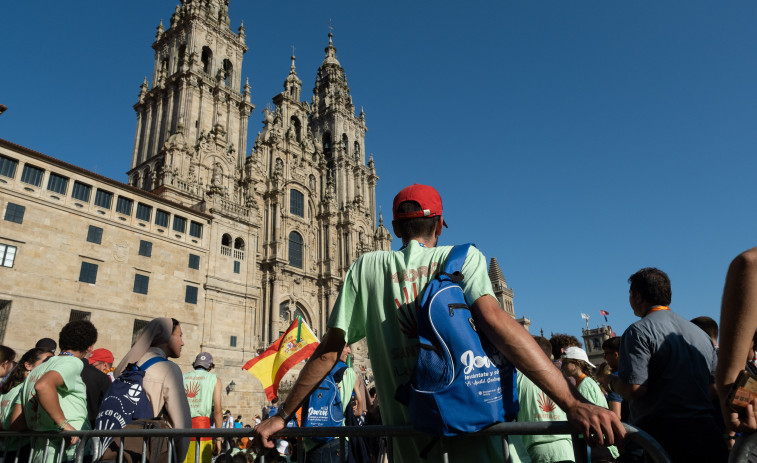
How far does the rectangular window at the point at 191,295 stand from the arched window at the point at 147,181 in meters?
9.95

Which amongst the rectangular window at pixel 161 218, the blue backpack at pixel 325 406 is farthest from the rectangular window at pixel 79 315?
the blue backpack at pixel 325 406

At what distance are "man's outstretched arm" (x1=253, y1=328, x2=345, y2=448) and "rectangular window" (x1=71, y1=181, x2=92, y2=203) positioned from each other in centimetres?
2451

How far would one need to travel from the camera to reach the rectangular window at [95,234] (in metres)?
22.8

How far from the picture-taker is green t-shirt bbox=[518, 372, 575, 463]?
421 centimetres

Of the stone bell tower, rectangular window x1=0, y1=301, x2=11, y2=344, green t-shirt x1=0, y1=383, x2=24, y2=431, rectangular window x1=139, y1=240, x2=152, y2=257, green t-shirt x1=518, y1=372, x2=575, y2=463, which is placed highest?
the stone bell tower

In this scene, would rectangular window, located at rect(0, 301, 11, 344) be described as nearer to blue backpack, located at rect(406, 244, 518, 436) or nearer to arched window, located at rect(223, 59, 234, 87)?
blue backpack, located at rect(406, 244, 518, 436)

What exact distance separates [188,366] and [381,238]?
81.4ft

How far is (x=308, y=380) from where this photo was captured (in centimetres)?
266

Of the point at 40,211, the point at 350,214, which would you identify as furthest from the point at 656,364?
the point at 350,214

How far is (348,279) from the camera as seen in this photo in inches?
114

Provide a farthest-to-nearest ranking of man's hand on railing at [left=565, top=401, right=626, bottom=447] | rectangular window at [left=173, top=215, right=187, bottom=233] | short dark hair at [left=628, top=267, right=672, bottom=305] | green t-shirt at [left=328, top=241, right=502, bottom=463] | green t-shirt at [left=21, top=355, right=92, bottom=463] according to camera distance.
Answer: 1. rectangular window at [left=173, top=215, right=187, bottom=233]
2. green t-shirt at [left=21, top=355, right=92, bottom=463]
3. short dark hair at [left=628, top=267, right=672, bottom=305]
4. green t-shirt at [left=328, top=241, right=502, bottom=463]
5. man's hand on railing at [left=565, top=401, right=626, bottom=447]

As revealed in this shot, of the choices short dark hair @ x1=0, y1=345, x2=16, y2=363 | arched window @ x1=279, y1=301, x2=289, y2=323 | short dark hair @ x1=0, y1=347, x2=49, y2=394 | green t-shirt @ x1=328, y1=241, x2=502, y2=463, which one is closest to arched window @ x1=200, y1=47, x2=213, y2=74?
arched window @ x1=279, y1=301, x2=289, y2=323

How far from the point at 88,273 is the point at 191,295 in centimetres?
539

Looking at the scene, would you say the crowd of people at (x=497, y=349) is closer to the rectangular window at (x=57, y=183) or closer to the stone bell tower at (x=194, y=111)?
the rectangular window at (x=57, y=183)
